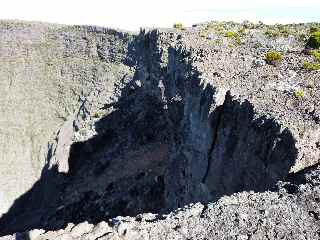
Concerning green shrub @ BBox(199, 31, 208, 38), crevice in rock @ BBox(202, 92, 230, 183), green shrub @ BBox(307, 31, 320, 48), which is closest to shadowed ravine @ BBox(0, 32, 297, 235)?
crevice in rock @ BBox(202, 92, 230, 183)

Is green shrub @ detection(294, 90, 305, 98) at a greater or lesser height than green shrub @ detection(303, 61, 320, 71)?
lesser

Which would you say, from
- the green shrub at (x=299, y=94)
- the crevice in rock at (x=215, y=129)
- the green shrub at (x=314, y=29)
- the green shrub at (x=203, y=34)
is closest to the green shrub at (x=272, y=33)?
the green shrub at (x=314, y=29)

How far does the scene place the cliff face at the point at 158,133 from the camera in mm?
20141

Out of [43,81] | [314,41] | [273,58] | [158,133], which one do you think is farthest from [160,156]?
[43,81]

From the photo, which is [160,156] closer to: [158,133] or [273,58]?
[158,133]

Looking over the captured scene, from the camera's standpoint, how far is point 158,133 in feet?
201

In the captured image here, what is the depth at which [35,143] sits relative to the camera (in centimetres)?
7738

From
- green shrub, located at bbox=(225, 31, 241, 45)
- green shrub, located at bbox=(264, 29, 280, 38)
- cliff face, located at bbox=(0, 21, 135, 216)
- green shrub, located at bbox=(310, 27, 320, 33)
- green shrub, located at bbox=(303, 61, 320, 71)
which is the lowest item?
cliff face, located at bbox=(0, 21, 135, 216)

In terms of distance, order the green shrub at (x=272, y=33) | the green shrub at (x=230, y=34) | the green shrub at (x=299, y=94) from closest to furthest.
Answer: the green shrub at (x=299, y=94)
the green shrub at (x=272, y=33)
the green shrub at (x=230, y=34)

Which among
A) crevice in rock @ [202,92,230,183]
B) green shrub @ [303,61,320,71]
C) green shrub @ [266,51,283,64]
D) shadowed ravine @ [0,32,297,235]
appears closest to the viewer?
shadowed ravine @ [0,32,297,235]

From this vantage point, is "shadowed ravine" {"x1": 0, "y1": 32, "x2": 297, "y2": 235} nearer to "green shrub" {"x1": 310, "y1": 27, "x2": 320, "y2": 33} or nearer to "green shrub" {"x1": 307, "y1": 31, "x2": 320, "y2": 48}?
"green shrub" {"x1": 307, "y1": 31, "x2": 320, "y2": 48}

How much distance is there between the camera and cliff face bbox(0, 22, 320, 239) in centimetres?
2014

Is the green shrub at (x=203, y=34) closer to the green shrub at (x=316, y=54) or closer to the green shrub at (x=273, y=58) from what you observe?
the green shrub at (x=273, y=58)

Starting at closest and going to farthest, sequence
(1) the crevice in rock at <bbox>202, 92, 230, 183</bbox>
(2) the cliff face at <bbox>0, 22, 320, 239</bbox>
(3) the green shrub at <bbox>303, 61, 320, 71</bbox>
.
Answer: (2) the cliff face at <bbox>0, 22, 320, 239</bbox>, (1) the crevice in rock at <bbox>202, 92, 230, 183</bbox>, (3) the green shrub at <bbox>303, 61, 320, 71</bbox>
